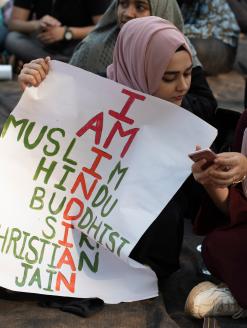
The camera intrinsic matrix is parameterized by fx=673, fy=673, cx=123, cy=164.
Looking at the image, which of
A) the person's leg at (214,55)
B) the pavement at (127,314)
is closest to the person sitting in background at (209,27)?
the person's leg at (214,55)

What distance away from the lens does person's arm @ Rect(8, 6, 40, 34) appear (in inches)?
155

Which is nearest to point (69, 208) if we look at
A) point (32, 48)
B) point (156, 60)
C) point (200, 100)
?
point (156, 60)

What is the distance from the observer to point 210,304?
1757 mm

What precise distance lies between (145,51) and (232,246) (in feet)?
1.94

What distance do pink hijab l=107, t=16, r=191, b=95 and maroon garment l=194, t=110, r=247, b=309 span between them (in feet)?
0.92

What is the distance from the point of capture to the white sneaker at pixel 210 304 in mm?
1754

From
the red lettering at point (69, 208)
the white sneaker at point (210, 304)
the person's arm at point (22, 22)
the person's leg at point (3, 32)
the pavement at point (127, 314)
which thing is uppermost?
the red lettering at point (69, 208)

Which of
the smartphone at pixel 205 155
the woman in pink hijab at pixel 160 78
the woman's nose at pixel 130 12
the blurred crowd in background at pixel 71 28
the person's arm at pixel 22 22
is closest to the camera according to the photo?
the smartphone at pixel 205 155

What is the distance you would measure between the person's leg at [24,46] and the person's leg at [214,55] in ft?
2.97

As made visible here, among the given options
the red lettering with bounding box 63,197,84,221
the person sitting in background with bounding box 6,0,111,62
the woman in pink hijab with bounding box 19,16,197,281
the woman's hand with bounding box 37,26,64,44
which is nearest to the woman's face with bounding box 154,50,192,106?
the woman in pink hijab with bounding box 19,16,197,281

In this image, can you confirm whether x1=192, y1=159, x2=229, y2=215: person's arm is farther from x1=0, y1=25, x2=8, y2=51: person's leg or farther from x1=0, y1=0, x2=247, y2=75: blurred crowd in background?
x1=0, y1=25, x2=8, y2=51: person's leg

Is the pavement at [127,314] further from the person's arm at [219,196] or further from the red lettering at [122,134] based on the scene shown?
the red lettering at [122,134]

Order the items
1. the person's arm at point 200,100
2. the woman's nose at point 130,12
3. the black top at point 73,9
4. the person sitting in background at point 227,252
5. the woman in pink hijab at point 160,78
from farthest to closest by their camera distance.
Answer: the black top at point 73,9, the woman's nose at point 130,12, the person's arm at point 200,100, the woman in pink hijab at point 160,78, the person sitting in background at point 227,252

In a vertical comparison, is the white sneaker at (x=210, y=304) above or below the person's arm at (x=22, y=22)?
above
